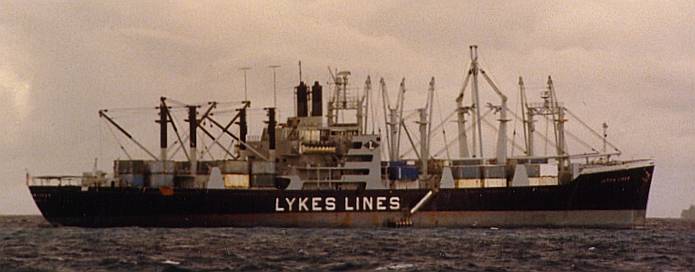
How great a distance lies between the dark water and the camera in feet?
166

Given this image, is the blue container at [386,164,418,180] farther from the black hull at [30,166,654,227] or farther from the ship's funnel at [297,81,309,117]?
the ship's funnel at [297,81,309,117]

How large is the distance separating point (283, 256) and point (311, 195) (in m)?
39.6

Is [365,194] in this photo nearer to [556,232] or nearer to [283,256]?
[556,232]

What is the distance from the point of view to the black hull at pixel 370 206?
94062 mm

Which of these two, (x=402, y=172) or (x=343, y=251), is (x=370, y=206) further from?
(x=343, y=251)

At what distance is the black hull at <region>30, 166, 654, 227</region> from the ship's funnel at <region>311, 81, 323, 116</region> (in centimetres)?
1161

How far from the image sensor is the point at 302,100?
4173 inches

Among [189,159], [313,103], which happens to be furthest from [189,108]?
[313,103]

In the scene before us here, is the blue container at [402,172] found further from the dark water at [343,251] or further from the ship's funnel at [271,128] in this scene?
the dark water at [343,251]

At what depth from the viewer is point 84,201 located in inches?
3787

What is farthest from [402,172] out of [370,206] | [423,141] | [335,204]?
[335,204]

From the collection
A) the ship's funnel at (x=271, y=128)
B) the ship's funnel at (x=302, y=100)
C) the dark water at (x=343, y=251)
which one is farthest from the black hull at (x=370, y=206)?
the ship's funnel at (x=302, y=100)

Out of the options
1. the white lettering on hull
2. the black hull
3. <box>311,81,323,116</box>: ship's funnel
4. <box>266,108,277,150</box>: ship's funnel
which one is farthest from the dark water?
<box>311,81,323,116</box>: ship's funnel

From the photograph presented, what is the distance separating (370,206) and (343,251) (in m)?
36.1
